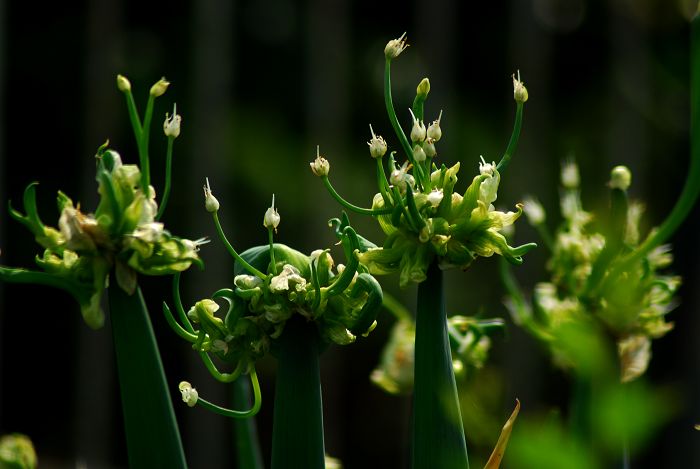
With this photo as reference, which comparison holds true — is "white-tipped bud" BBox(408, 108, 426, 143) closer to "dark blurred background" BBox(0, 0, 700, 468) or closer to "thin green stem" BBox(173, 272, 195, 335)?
"thin green stem" BBox(173, 272, 195, 335)

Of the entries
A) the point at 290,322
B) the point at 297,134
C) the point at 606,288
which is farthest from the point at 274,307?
the point at 297,134

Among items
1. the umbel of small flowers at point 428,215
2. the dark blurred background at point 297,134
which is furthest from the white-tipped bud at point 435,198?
the dark blurred background at point 297,134

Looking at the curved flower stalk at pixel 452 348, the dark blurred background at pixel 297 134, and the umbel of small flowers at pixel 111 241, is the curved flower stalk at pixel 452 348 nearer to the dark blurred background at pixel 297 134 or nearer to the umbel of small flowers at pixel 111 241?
the umbel of small flowers at pixel 111 241

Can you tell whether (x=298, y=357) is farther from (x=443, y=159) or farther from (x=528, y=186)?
(x=528, y=186)

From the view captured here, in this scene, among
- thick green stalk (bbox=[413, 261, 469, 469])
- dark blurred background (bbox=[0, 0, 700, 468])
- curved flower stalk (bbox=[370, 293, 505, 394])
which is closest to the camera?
thick green stalk (bbox=[413, 261, 469, 469])

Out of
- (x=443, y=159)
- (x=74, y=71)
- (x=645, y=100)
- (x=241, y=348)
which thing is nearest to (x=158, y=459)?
(x=241, y=348)

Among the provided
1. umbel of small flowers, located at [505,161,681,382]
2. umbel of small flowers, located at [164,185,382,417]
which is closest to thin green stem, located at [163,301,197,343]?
umbel of small flowers, located at [164,185,382,417]
